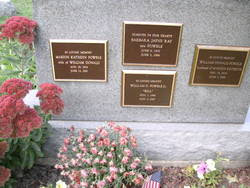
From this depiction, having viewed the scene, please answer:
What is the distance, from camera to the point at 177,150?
2.87 m

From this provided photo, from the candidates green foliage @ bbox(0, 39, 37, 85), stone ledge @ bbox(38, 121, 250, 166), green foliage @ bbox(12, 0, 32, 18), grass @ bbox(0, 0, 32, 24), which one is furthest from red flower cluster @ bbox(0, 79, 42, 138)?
green foliage @ bbox(12, 0, 32, 18)

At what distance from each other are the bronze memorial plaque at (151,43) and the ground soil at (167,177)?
4.18 feet

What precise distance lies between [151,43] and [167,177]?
1506 mm

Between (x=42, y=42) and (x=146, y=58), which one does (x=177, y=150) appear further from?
(x=42, y=42)

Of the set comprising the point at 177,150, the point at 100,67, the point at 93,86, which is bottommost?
the point at 177,150

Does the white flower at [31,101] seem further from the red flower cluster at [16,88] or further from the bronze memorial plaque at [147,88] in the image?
the bronze memorial plaque at [147,88]

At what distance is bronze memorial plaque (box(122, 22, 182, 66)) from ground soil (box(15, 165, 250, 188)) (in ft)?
4.18

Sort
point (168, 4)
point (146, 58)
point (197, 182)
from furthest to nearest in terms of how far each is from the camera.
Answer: point (197, 182) → point (146, 58) → point (168, 4)

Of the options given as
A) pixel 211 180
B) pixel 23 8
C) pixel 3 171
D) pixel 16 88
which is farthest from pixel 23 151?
pixel 23 8

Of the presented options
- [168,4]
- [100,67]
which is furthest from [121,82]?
[168,4]

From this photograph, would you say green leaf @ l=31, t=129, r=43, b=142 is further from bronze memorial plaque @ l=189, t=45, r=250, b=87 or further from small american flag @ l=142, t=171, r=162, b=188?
bronze memorial plaque @ l=189, t=45, r=250, b=87

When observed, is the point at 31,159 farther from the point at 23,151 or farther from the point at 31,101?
the point at 31,101

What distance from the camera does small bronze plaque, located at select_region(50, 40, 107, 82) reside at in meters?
2.39

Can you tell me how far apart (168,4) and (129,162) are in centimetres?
155
